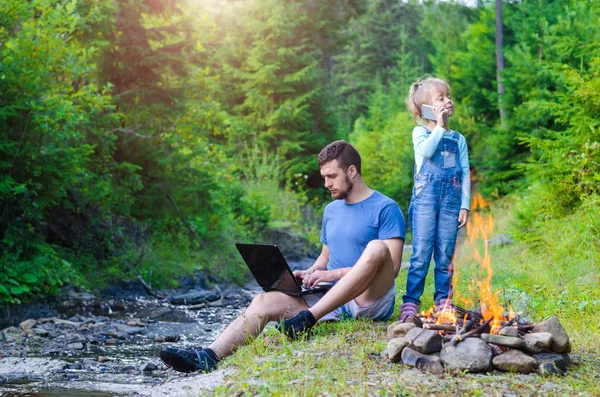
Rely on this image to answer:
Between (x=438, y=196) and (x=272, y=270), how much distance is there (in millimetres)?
1490

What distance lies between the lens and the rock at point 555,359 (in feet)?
12.0

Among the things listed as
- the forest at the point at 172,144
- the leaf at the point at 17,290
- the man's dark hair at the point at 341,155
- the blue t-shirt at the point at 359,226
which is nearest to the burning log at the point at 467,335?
the blue t-shirt at the point at 359,226

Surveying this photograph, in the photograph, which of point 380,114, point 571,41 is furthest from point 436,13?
point 571,41

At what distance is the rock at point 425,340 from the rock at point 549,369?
567 mm

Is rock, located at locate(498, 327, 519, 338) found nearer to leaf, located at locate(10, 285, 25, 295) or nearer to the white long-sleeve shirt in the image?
the white long-sleeve shirt

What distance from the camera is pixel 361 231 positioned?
4.88 m

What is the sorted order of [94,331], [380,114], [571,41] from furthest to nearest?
1. [380,114]
2. [571,41]
3. [94,331]

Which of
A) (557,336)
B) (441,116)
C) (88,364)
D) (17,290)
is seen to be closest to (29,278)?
(17,290)

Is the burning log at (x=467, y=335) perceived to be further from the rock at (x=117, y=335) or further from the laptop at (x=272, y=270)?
the rock at (x=117, y=335)

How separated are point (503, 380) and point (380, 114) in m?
24.0

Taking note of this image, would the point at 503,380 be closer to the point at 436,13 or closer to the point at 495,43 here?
the point at 495,43

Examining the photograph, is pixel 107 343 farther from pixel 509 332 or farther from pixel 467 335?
pixel 509 332

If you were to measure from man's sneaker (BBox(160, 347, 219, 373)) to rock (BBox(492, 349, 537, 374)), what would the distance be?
6.23 feet

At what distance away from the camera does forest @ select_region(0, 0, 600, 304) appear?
828cm
